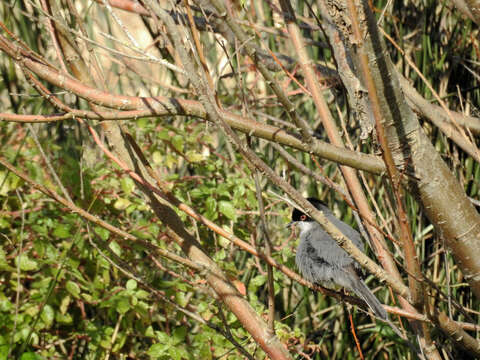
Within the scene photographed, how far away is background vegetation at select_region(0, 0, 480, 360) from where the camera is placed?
5.45ft

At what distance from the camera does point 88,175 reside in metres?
3.02

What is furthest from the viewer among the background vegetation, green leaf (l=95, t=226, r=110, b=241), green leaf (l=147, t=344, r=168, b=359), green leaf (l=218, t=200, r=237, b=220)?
green leaf (l=218, t=200, r=237, b=220)

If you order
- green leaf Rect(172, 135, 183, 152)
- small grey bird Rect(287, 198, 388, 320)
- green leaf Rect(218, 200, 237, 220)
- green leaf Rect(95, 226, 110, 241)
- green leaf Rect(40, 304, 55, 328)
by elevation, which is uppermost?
green leaf Rect(172, 135, 183, 152)

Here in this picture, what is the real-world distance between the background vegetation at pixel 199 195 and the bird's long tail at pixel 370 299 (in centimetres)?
6

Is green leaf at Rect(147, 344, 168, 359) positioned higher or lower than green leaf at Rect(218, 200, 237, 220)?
lower

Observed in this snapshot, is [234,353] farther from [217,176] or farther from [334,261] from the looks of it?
[217,176]

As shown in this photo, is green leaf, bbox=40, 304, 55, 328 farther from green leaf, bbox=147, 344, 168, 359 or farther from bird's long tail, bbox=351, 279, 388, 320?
bird's long tail, bbox=351, 279, 388, 320

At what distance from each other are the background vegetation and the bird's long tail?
0.20 feet

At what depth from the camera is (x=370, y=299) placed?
→ 2529 millimetres

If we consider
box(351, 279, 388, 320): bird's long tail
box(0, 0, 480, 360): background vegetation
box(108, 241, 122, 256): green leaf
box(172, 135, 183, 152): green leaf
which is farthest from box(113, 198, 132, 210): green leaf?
box(351, 279, 388, 320): bird's long tail

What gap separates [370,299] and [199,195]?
97 centimetres

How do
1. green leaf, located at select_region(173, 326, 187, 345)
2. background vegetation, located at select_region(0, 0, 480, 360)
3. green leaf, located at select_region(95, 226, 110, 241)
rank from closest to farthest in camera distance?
background vegetation, located at select_region(0, 0, 480, 360) → green leaf, located at select_region(173, 326, 187, 345) → green leaf, located at select_region(95, 226, 110, 241)

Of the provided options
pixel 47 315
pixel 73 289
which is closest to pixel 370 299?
pixel 73 289

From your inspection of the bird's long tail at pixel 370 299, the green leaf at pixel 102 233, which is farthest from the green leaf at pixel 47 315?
the bird's long tail at pixel 370 299
